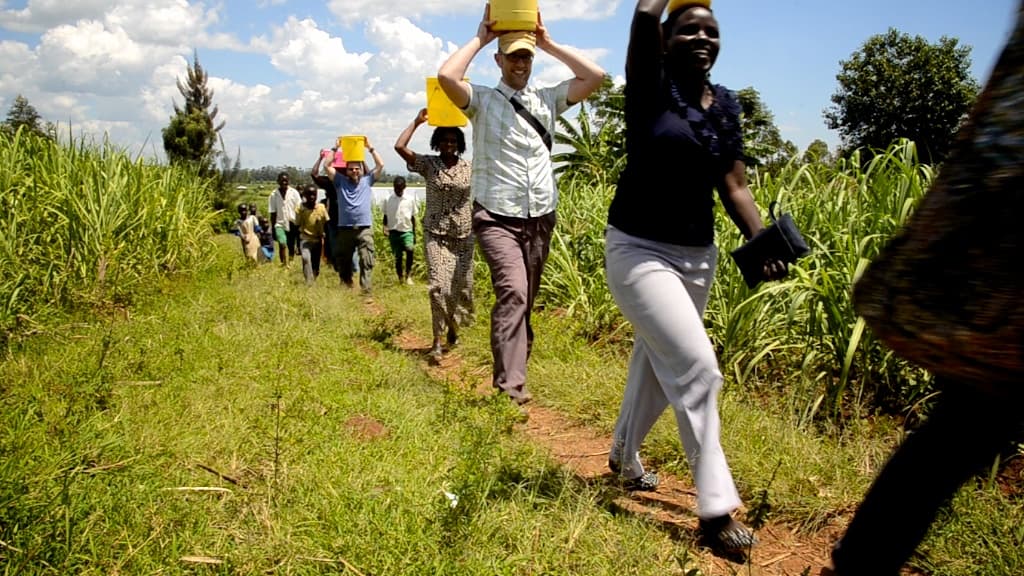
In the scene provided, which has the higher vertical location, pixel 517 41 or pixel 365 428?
pixel 517 41

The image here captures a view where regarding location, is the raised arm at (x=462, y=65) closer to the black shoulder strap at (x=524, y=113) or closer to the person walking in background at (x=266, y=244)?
the black shoulder strap at (x=524, y=113)

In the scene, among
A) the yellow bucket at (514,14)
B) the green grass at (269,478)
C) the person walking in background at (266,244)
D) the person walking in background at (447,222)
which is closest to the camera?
the green grass at (269,478)

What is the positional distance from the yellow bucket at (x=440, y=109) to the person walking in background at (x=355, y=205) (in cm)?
259

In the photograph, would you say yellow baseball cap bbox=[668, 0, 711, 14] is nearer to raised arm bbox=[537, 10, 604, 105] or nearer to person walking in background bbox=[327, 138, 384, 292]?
raised arm bbox=[537, 10, 604, 105]

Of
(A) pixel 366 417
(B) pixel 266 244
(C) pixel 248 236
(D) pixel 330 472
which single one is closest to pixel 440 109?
(A) pixel 366 417

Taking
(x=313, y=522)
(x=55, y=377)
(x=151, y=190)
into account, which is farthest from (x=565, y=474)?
(x=151, y=190)

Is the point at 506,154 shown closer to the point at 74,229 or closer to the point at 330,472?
the point at 330,472

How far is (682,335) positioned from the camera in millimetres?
2250

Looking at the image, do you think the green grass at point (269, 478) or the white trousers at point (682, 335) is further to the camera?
the white trousers at point (682, 335)

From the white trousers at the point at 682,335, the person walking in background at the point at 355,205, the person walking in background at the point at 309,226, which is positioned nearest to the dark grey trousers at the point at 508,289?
the white trousers at the point at 682,335

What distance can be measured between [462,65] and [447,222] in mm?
1889

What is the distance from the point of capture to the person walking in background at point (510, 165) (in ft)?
12.4

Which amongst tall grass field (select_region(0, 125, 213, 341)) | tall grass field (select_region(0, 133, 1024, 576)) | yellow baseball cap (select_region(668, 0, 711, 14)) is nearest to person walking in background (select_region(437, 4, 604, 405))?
tall grass field (select_region(0, 133, 1024, 576))

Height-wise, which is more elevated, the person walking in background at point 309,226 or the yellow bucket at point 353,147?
the yellow bucket at point 353,147
